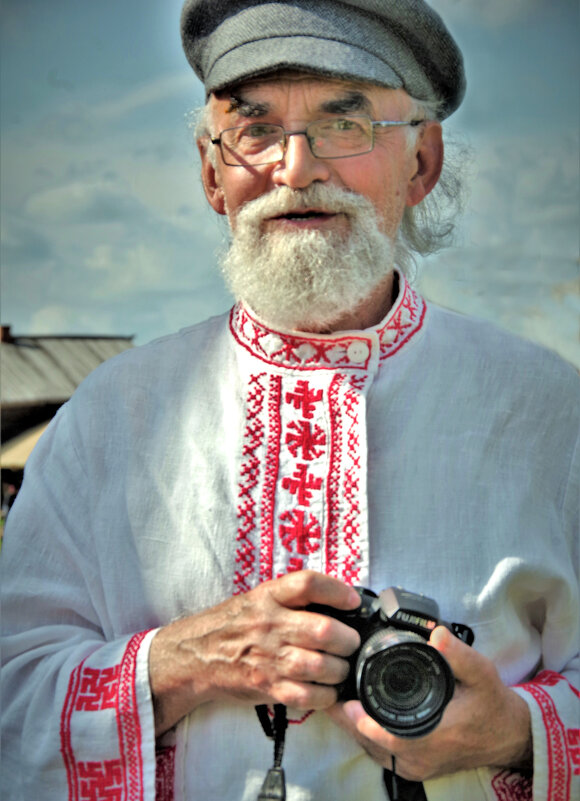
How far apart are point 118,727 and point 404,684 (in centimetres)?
54

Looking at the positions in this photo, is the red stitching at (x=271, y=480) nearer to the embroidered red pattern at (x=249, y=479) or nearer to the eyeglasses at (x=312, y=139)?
the embroidered red pattern at (x=249, y=479)

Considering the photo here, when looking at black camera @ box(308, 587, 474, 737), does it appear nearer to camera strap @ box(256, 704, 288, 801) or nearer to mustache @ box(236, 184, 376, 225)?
camera strap @ box(256, 704, 288, 801)

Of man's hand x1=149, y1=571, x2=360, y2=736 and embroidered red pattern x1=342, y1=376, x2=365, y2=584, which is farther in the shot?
embroidered red pattern x1=342, y1=376, x2=365, y2=584

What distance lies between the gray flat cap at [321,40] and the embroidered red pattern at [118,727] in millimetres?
1144

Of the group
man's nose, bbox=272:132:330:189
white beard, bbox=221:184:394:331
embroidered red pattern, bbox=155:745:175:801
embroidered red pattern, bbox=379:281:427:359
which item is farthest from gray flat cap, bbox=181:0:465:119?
embroidered red pattern, bbox=155:745:175:801

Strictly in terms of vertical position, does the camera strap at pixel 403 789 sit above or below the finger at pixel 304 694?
below

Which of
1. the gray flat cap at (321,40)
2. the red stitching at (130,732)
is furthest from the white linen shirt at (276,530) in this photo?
the gray flat cap at (321,40)

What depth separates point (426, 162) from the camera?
1.92m

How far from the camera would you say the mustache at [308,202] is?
1.65 metres

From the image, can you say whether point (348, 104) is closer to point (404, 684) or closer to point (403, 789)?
point (404, 684)

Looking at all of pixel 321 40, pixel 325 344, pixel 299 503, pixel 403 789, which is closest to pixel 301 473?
pixel 299 503

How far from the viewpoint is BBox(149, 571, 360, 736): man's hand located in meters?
1.44

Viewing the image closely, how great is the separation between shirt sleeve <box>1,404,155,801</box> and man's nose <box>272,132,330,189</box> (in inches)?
26.9

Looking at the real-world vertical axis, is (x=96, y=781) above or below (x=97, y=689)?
below
